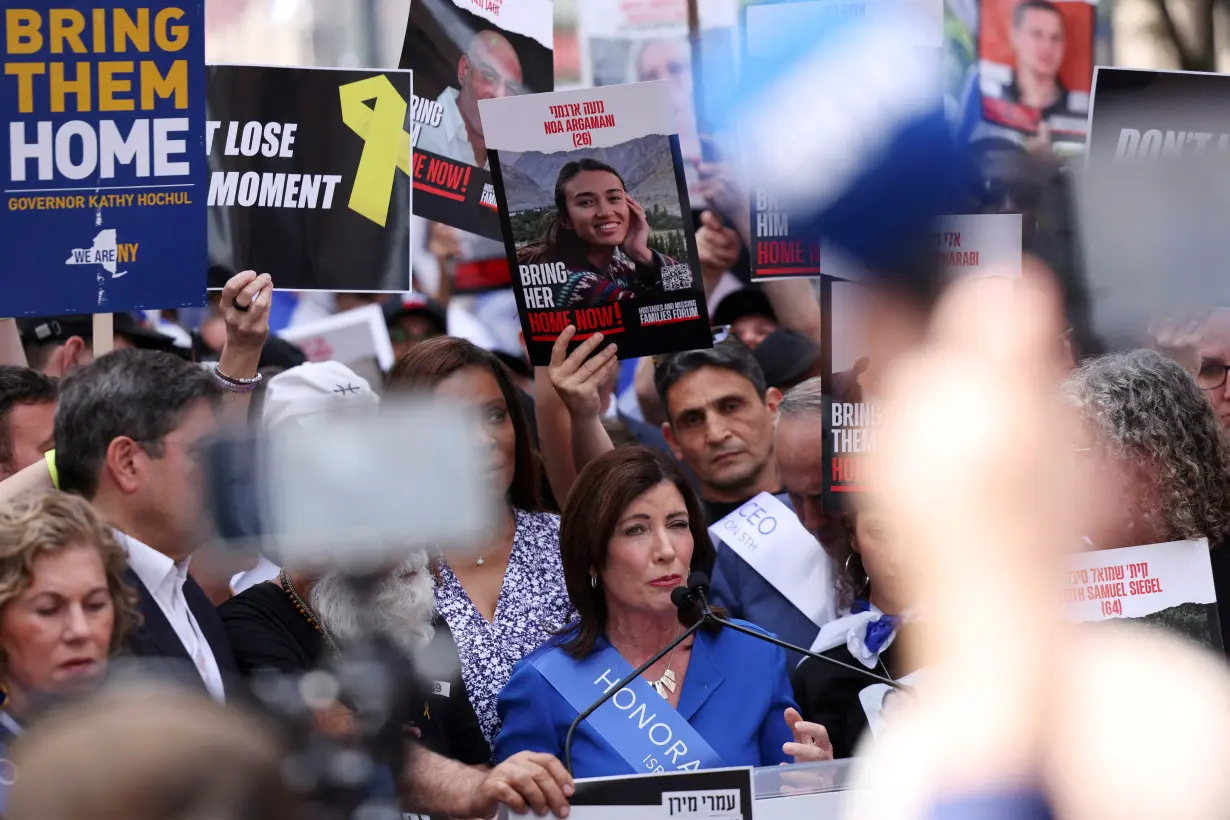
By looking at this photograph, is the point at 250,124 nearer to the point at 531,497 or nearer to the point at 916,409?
the point at 531,497

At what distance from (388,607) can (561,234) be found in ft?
4.88

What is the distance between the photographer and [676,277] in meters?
3.61

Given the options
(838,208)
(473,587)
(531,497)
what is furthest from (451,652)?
(838,208)

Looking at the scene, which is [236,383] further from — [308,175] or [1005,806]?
[1005,806]

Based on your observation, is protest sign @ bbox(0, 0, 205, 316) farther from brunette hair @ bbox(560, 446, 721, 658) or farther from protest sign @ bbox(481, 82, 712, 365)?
brunette hair @ bbox(560, 446, 721, 658)

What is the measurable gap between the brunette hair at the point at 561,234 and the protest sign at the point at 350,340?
4.25 ft

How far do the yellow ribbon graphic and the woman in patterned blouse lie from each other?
2.10 feet

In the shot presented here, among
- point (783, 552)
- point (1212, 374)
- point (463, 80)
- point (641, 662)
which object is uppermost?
point (463, 80)

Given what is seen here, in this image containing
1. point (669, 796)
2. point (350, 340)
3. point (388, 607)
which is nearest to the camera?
point (388, 607)

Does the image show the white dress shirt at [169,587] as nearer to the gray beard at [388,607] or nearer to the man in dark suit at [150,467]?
the man in dark suit at [150,467]

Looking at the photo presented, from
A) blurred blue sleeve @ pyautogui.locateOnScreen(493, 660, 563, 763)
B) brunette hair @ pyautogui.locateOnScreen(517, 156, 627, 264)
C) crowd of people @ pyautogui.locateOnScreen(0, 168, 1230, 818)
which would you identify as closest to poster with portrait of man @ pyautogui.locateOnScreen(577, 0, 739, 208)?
crowd of people @ pyautogui.locateOnScreen(0, 168, 1230, 818)

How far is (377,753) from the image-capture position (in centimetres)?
177

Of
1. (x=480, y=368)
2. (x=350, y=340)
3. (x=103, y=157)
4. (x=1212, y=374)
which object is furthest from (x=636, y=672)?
(x=350, y=340)

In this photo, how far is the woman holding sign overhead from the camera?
3584mm
